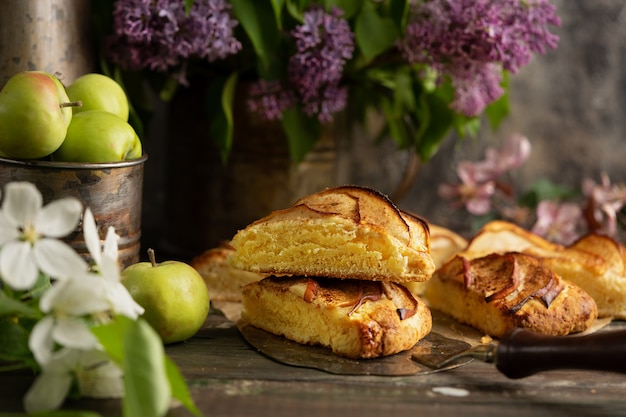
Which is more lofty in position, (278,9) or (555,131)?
(278,9)

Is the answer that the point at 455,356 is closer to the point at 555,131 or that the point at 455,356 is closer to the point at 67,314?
Answer: the point at 67,314

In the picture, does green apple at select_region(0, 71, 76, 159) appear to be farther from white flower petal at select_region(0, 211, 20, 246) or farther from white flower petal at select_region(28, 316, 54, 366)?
white flower petal at select_region(28, 316, 54, 366)

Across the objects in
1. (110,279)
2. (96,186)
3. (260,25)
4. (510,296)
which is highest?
(260,25)

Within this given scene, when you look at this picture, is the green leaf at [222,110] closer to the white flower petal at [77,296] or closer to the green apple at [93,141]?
the green apple at [93,141]

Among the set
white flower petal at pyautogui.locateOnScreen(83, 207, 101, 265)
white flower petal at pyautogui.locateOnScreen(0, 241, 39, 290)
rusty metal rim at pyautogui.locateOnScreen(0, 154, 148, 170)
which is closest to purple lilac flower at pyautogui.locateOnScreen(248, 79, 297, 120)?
rusty metal rim at pyautogui.locateOnScreen(0, 154, 148, 170)

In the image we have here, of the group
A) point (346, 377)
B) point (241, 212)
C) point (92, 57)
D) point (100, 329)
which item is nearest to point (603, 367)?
point (346, 377)

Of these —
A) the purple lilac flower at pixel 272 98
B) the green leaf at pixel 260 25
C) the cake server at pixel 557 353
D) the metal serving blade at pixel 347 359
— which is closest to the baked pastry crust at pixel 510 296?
the metal serving blade at pixel 347 359

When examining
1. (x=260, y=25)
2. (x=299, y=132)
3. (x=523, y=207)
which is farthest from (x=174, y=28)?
(x=523, y=207)
